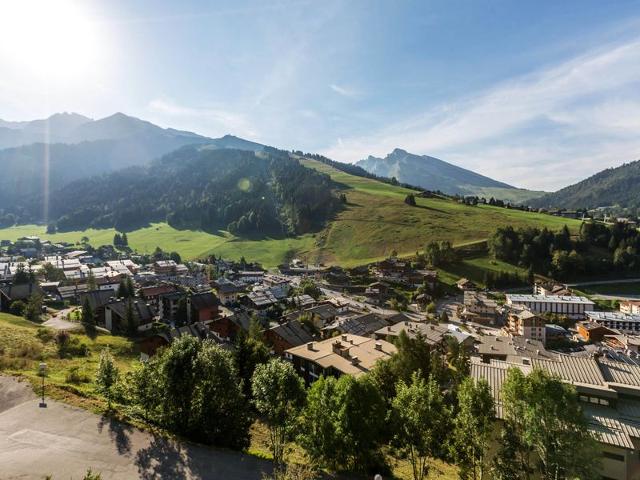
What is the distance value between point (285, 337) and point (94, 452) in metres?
38.9

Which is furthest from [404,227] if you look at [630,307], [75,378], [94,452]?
[94,452]

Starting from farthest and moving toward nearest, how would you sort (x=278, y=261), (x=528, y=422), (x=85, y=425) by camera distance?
(x=278, y=261) → (x=85, y=425) → (x=528, y=422)

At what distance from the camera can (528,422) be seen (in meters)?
15.2

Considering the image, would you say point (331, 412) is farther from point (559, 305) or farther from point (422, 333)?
point (559, 305)

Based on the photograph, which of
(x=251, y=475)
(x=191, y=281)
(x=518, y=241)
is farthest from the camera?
(x=518, y=241)

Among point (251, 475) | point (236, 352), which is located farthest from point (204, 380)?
point (236, 352)

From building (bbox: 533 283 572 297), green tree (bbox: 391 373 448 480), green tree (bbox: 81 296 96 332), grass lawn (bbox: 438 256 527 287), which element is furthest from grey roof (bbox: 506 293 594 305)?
green tree (bbox: 81 296 96 332)

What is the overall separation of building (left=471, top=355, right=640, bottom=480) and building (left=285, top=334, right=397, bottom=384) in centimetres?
1987

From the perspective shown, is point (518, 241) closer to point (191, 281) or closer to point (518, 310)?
point (518, 310)

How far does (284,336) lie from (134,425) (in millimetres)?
36248

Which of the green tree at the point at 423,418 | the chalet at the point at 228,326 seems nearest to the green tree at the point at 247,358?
the green tree at the point at 423,418

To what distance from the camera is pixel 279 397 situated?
2008cm

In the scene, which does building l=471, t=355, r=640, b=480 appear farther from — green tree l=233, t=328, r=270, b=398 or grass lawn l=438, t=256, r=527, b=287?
grass lawn l=438, t=256, r=527, b=287

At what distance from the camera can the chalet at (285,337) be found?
2202 inches
